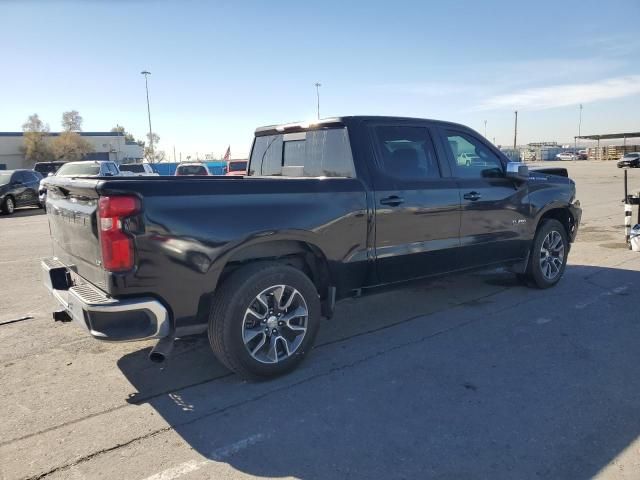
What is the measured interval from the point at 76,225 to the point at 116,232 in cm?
63

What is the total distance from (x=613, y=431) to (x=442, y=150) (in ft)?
9.45

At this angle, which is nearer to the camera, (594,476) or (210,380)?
(594,476)

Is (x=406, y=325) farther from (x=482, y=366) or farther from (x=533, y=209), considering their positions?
(x=533, y=209)

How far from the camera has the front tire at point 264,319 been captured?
355 cm

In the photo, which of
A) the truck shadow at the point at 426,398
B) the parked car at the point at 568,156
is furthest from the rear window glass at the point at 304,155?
the parked car at the point at 568,156

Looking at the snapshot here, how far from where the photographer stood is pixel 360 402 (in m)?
3.44

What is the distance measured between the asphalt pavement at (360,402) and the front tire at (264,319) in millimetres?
187

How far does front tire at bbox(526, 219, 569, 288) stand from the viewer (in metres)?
6.03

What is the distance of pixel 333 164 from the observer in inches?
176

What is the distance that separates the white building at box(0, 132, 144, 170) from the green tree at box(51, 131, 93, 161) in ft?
5.06

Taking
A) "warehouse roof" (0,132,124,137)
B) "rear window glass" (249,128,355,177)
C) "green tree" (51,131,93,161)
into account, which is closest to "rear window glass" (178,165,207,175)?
"rear window glass" (249,128,355,177)

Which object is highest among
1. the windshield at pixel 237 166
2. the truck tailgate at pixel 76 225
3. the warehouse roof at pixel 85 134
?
the warehouse roof at pixel 85 134

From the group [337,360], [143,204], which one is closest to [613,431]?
[337,360]

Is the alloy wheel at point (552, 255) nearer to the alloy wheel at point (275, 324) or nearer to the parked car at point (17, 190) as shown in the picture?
the alloy wheel at point (275, 324)
